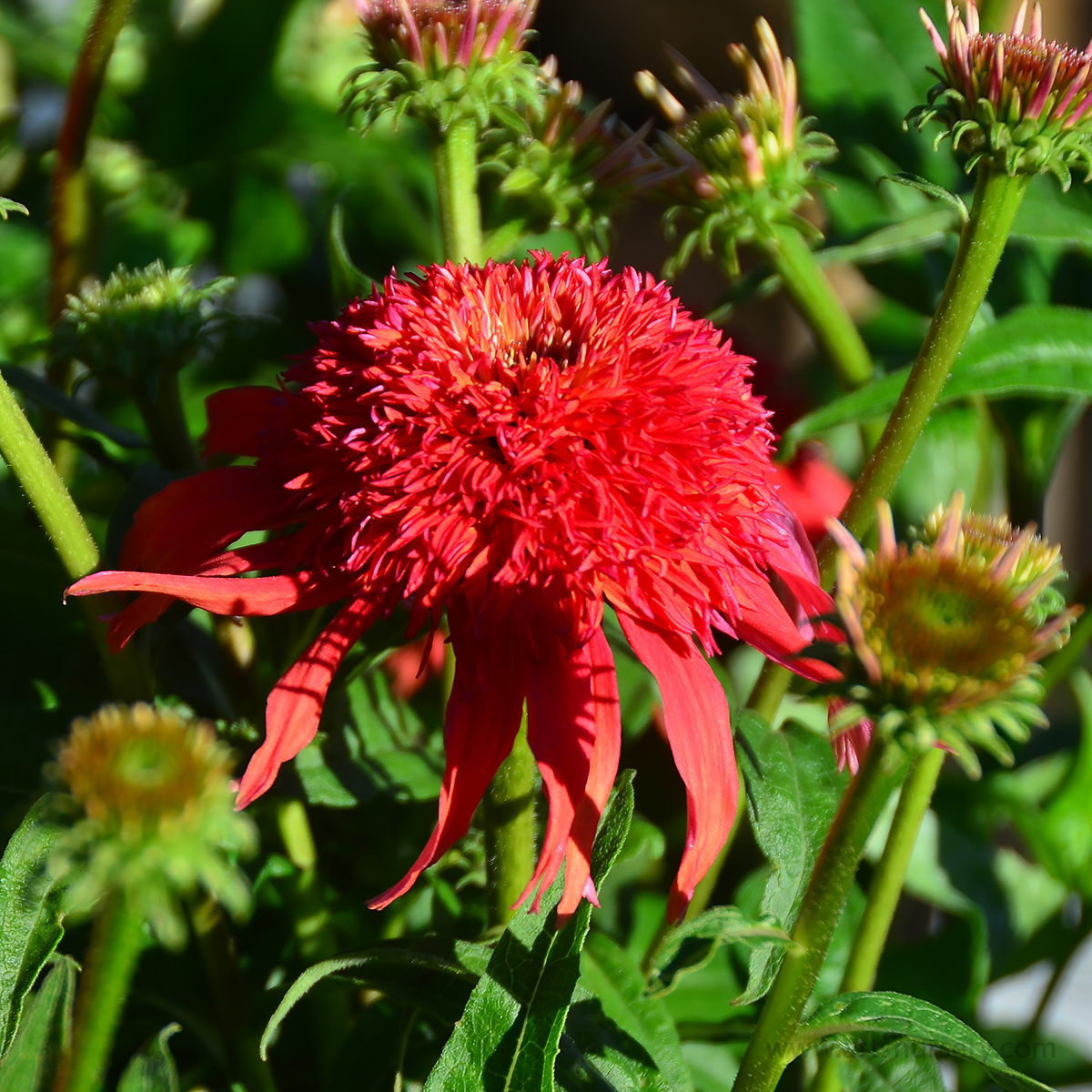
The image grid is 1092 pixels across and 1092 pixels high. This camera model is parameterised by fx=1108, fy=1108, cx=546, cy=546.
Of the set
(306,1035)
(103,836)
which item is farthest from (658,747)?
(103,836)

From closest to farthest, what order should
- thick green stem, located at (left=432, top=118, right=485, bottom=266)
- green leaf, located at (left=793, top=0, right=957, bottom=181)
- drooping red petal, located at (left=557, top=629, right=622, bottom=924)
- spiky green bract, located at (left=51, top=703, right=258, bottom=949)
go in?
spiky green bract, located at (left=51, top=703, right=258, bottom=949) < drooping red petal, located at (left=557, top=629, right=622, bottom=924) < thick green stem, located at (left=432, top=118, right=485, bottom=266) < green leaf, located at (left=793, top=0, right=957, bottom=181)

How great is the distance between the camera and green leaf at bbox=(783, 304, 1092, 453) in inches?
15.8

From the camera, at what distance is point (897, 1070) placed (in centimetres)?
31

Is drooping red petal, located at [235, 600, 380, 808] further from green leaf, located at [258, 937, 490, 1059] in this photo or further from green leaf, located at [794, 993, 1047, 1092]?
green leaf, located at [794, 993, 1047, 1092]

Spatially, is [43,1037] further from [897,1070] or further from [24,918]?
[897,1070]

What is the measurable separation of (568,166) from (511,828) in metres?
0.25

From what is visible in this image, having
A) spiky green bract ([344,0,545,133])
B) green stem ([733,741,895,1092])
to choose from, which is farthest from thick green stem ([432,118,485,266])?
green stem ([733,741,895,1092])

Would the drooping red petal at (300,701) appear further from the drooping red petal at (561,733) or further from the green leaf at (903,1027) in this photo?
the green leaf at (903,1027)

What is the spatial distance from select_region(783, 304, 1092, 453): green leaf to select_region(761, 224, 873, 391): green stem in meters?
0.05

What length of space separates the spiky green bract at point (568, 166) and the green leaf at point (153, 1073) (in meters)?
0.31

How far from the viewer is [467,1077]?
294mm

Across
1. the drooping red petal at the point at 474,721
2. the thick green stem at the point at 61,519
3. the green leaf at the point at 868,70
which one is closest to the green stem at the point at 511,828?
the drooping red petal at the point at 474,721

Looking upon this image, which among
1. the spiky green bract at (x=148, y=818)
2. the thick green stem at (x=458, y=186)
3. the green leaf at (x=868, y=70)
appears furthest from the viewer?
the green leaf at (x=868, y=70)

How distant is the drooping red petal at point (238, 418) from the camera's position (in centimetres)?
38
